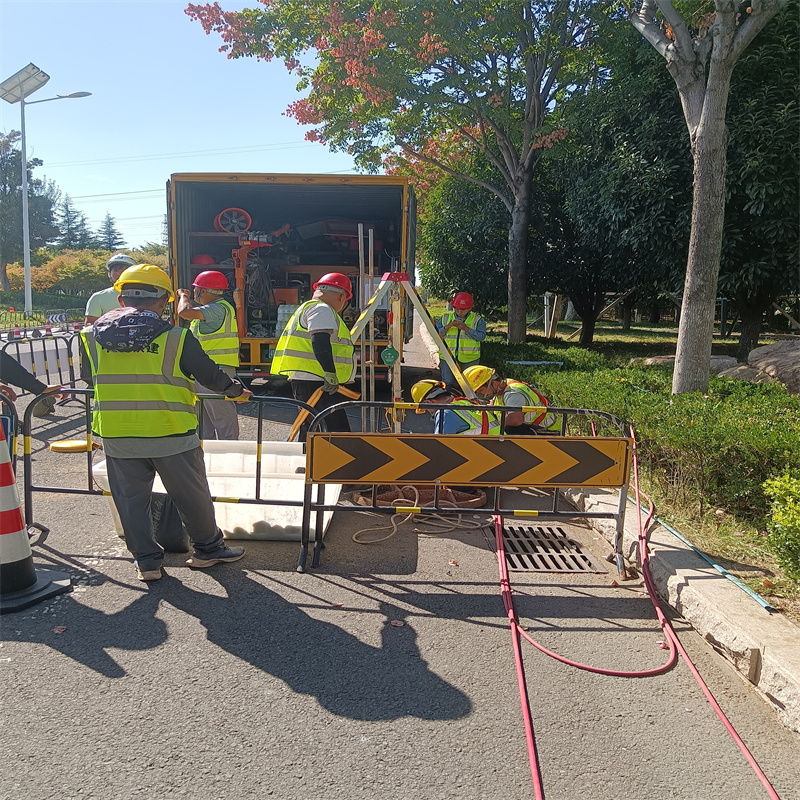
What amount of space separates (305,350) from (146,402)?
192 centimetres

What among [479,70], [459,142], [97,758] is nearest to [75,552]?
[97,758]

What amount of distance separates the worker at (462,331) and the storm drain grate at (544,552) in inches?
175

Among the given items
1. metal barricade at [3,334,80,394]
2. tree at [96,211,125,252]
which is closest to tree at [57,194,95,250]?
tree at [96,211,125,252]

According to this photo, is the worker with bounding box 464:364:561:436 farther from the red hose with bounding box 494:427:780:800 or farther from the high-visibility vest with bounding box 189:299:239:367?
the high-visibility vest with bounding box 189:299:239:367

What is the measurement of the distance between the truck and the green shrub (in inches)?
256

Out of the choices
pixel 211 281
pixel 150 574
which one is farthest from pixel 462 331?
A: pixel 150 574

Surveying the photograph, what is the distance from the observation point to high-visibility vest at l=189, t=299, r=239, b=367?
6.39 meters

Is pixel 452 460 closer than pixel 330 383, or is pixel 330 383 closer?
pixel 452 460

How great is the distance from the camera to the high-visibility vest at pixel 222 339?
6395 mm

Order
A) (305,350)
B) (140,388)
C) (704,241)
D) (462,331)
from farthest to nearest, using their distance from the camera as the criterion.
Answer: (462,331), (704,241), (305,350), (140,388)

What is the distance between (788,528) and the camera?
3.49m

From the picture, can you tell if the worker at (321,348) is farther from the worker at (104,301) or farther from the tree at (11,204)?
the tree at (11,204)

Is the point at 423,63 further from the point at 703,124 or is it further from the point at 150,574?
the point at 150,574

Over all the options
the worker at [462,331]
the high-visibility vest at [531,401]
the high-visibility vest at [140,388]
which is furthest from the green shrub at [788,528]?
the worker at [462,331]
